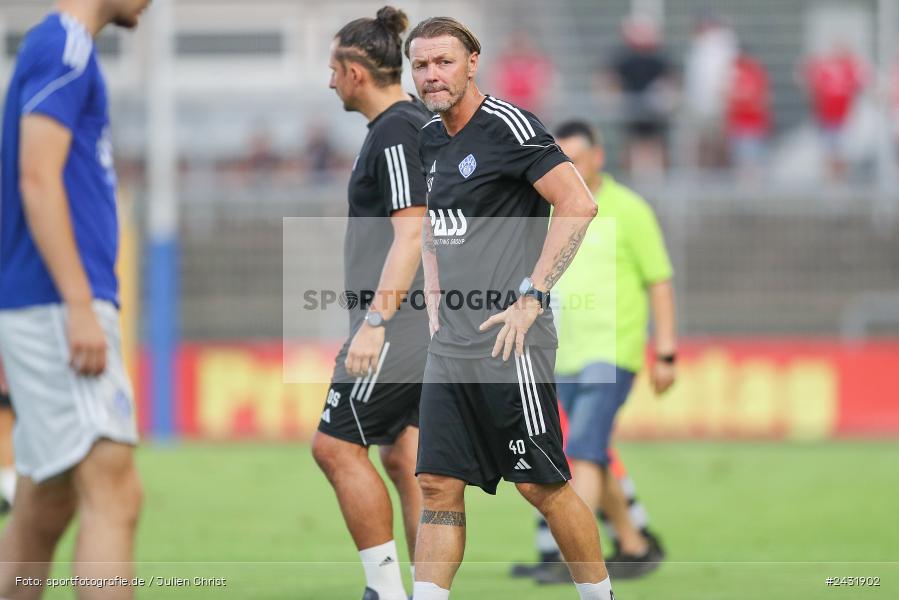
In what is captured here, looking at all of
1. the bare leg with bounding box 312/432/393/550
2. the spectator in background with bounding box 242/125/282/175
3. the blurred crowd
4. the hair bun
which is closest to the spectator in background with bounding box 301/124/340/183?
the blurred crowd

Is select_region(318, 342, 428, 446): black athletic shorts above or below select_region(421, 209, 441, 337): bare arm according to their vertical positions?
below

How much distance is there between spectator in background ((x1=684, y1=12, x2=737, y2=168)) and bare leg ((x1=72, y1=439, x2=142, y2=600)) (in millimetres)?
16098

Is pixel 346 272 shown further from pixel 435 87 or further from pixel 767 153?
pixel 767 153

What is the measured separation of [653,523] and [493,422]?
4647mm

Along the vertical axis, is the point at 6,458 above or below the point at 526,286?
below

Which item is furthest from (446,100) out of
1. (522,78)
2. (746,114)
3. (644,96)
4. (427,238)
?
(746,114)

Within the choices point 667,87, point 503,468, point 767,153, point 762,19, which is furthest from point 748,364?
point 503,468

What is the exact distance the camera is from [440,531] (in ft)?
17.8

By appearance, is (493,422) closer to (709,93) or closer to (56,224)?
(56,224)

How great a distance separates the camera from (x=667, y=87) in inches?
766

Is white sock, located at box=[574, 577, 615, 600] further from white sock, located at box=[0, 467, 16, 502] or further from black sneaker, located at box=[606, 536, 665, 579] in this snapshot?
white sock, located at box=[0, 467, 16, 502]

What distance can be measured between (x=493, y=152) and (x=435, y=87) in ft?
1.19

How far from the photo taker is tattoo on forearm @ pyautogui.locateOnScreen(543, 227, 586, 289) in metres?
5.35

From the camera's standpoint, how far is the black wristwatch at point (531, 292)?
534cm
